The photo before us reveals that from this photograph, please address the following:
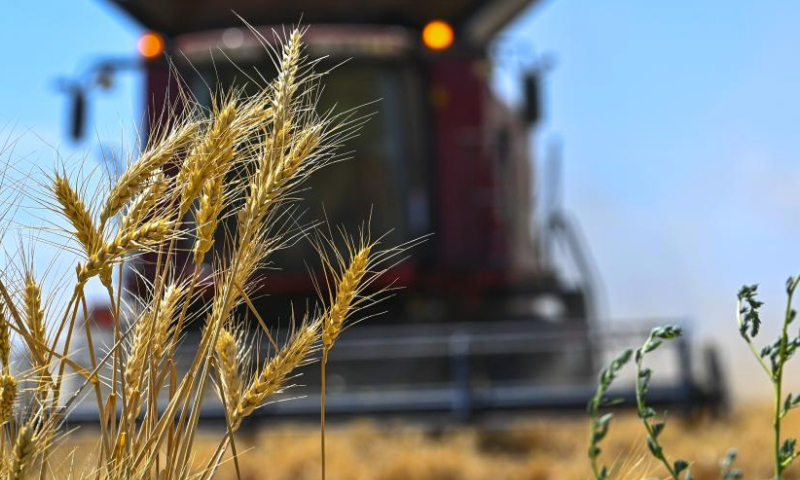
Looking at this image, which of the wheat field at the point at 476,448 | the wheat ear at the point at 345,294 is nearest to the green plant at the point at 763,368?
the wheat ear at the point at 345,294

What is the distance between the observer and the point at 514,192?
34.4 ft

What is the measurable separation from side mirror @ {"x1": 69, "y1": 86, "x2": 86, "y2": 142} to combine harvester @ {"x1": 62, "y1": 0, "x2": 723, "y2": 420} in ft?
0.05

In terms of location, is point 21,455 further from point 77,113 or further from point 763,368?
point 77,113

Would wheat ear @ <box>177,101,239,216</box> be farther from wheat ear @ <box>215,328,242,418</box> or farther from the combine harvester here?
the combine harvester

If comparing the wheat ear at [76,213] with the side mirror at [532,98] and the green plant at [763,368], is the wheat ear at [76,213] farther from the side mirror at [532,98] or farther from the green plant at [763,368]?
the side mirror at [532,98]

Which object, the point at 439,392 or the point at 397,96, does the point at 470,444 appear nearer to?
the point at 439,392

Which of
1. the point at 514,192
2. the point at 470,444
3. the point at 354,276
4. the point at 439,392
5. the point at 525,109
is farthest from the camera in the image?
the point at 514,192

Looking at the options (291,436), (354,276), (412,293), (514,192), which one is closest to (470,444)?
(291,436)

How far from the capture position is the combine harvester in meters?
8.51

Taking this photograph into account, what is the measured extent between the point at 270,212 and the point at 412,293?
25.0 feet

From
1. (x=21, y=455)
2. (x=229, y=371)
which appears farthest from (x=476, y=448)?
(x=21, y=455)

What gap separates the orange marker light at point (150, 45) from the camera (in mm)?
9297

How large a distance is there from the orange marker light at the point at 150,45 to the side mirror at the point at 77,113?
2.06 feet

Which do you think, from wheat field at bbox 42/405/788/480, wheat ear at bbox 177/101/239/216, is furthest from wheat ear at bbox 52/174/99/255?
wheat field at bbox 42/405/788/480
